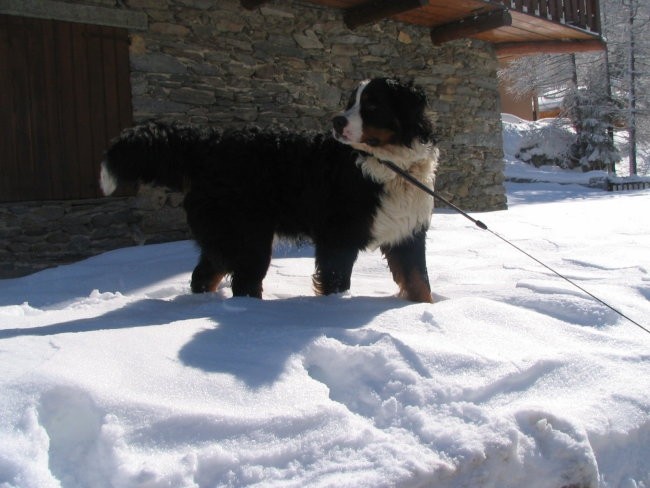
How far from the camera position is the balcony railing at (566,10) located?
26.1 feet

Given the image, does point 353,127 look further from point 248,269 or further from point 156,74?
point 156,74

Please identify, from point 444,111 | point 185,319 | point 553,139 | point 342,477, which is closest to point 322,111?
point 444,111

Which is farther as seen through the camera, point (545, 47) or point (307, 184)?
point (545, 47)

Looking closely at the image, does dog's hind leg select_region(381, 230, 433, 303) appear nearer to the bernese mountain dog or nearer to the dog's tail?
the bernese mountain dog

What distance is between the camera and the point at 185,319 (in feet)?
9.84

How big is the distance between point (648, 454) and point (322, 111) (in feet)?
19.5

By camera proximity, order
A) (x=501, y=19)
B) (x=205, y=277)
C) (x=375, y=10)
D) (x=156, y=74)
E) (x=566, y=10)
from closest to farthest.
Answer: (x=205, y=277)
(x=156, y=74)
(x=375, y=10)
(x=501, y=19)
(x=566, y=10)

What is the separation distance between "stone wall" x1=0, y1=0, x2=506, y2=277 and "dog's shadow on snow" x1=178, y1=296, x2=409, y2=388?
10.7 ft

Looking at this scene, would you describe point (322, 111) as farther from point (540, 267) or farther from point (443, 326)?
point (443, 326)

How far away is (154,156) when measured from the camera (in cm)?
360

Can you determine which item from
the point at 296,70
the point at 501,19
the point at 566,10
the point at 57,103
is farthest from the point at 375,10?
the point at 57,103

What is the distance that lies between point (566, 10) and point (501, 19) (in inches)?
75.1

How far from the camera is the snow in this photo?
1.72 m

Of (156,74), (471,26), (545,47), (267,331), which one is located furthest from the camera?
(545,47)
